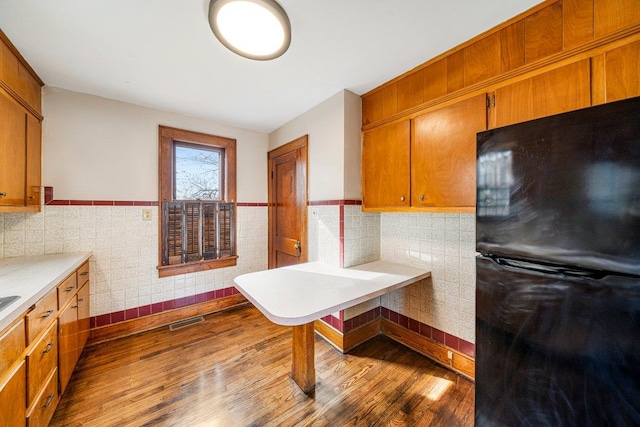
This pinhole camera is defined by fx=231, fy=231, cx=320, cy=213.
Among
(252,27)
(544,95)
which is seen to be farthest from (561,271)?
(252,27)

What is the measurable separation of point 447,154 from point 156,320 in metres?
3.15

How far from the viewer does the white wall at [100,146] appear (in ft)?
6.65

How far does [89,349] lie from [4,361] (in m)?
1.52

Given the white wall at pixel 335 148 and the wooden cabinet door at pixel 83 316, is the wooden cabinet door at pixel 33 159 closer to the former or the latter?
the wooden cabinet door at pixel 83 316

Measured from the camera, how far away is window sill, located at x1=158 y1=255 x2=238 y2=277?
99.0 inches

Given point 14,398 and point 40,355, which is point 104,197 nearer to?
point 40,355

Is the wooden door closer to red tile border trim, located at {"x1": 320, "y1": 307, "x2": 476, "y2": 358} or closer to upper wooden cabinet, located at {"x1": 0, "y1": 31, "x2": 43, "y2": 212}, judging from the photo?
red tile border trim, located at {"x1": 320, "y1": 307, "x2": 476, "y2": 358}

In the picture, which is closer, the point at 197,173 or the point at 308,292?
the point at 308,292

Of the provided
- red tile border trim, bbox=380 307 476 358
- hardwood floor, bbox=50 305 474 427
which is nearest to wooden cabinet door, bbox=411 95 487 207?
red tile border trim, bbox=380 307 476 358

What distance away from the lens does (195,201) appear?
2.68 metres

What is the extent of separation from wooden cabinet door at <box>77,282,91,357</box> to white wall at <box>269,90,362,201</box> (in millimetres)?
2123

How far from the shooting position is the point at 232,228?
295 cm

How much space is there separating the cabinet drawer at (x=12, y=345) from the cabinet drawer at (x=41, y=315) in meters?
0.06

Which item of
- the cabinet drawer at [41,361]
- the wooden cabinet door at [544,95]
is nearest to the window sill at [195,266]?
the cabinet drawer at [41,361]
